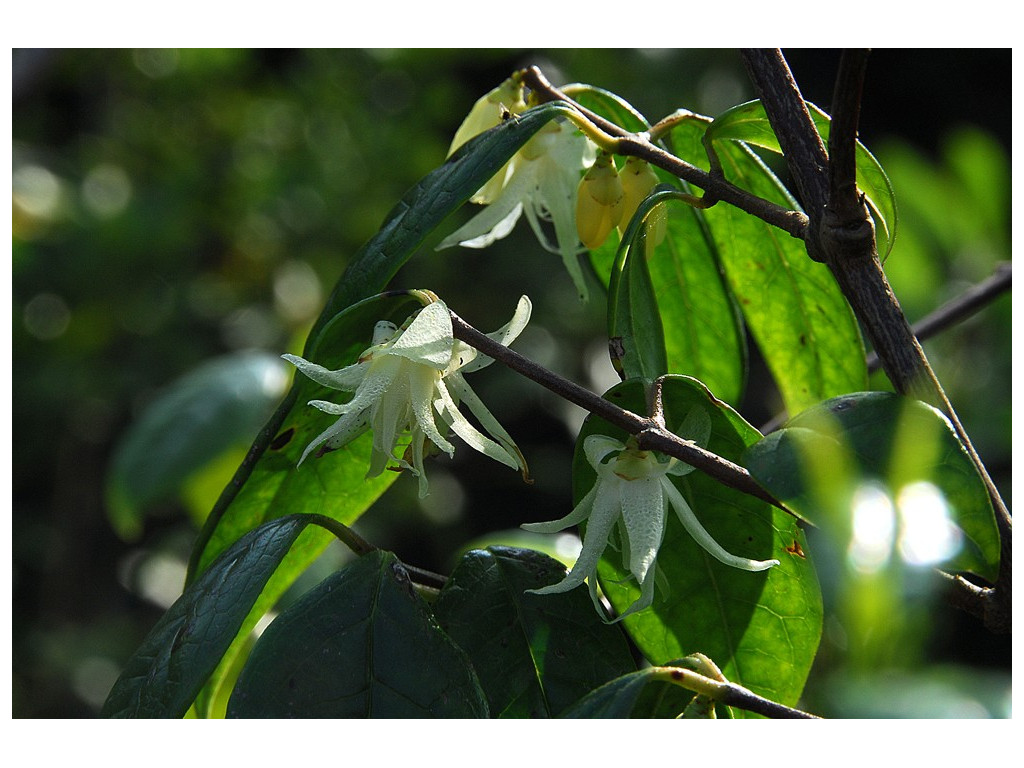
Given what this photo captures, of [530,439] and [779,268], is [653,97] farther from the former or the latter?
[779,268]

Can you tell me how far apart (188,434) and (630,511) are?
0.78 m

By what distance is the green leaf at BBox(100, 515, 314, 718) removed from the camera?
0.46 meters

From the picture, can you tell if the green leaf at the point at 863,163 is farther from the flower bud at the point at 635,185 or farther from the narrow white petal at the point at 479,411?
the narrow white petal at the point at 479,411

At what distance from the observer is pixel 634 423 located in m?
0.45

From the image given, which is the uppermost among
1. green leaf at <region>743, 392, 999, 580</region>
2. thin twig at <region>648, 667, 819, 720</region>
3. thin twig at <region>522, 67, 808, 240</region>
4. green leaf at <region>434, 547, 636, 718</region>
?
thin twig at <region>522, 67, 808, 240</region>

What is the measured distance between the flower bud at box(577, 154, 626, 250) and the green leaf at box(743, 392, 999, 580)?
197 mm

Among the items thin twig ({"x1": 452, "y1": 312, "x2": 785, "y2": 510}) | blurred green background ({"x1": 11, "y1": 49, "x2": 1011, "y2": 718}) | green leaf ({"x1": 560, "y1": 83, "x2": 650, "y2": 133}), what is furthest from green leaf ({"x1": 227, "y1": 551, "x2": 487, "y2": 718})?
blurred green background ({"x1": 11, "y1": 49, "x2": 1011, "y2": 718})

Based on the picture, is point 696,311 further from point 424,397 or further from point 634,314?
point 424,397

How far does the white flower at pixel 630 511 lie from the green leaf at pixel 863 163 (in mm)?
173

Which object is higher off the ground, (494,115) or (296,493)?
(494,115)

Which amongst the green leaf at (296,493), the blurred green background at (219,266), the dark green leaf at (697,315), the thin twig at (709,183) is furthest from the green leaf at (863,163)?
the blurred green background at (219,266)

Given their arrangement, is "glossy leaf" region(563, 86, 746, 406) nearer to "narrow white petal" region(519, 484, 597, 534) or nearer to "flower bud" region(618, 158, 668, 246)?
"flower bud" region(618, 158, 668, 246)

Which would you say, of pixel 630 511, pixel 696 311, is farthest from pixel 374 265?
pixel 696 311

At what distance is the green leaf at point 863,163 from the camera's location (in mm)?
541
